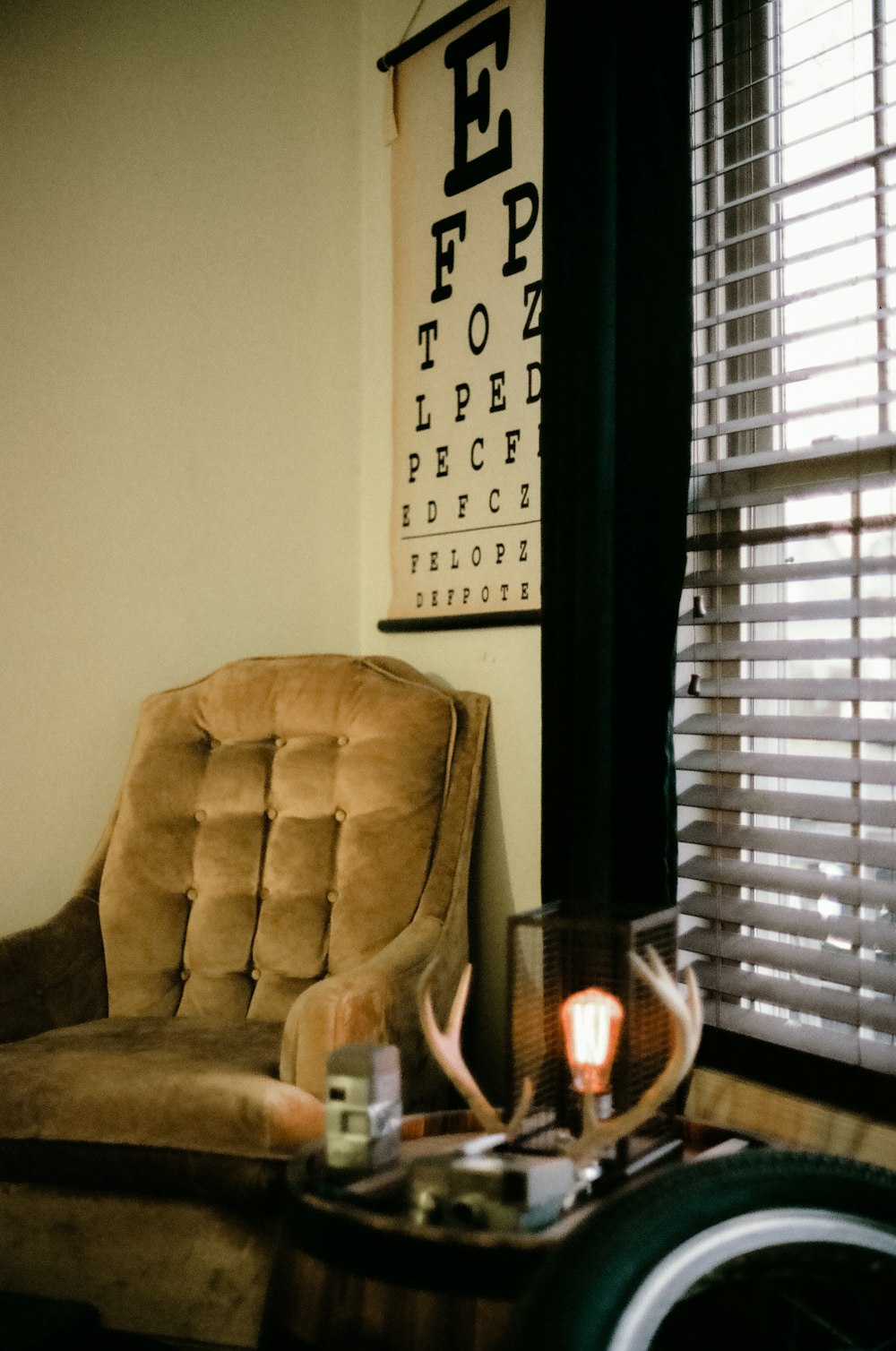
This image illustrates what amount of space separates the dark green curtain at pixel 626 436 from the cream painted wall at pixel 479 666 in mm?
385

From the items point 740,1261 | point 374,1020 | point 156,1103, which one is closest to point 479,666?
point 374,1020

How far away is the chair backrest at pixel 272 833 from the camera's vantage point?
2.05 metres

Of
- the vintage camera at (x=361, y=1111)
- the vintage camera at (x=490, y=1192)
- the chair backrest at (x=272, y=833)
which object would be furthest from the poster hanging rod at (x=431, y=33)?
the vintage camera at (x=490, y=1192)

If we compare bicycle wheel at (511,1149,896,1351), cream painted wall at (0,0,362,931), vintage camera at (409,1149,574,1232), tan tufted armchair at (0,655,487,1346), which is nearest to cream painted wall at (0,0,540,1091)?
cream painted wall at (0,0,362,931)

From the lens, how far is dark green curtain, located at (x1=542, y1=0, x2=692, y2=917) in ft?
5.55

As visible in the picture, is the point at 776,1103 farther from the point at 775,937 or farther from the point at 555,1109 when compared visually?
the point at 555,1109

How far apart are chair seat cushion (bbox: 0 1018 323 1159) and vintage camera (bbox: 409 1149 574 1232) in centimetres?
39

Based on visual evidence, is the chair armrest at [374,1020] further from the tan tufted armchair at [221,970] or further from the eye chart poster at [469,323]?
the eye chart poster at [469,323]

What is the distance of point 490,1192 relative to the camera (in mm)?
1096

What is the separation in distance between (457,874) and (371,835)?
0.18 m

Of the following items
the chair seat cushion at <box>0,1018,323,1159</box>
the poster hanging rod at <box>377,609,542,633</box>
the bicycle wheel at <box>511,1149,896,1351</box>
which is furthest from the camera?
the poster hanging rod at <box>377,609,542,633</box>

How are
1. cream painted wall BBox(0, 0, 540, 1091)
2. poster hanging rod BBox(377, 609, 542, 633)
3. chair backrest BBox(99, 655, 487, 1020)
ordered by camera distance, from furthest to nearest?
1. cream painted wall BBox(0, 0, 540, 1091)
2. poster hanging rod BBox(377, 609, 542, 633)
3. chair backrest BBox(99, 655, 487, 1020)

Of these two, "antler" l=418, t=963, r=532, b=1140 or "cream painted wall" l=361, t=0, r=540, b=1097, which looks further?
"cream painted wall" l=361, t=0, r=540, b=1097

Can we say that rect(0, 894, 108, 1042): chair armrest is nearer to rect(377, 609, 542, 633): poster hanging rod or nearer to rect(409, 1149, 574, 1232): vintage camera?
rect(377, 609, 542, 633): poster hanging rod
